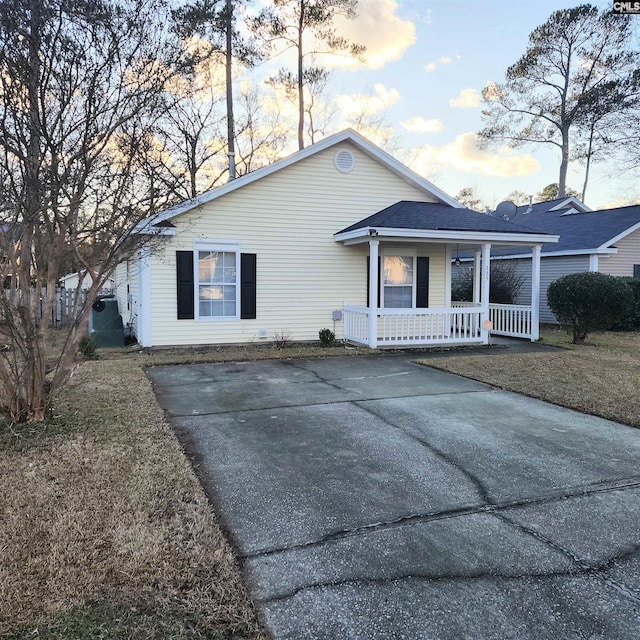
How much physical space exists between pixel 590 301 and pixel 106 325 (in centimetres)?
1155

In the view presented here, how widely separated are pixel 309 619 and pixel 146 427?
3235 millimetres

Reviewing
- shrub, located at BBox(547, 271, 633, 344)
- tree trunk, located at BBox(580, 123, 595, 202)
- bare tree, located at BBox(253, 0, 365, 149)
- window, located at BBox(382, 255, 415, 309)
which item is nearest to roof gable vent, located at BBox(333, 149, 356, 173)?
window, located at BBox(382, 255, 415, 309)

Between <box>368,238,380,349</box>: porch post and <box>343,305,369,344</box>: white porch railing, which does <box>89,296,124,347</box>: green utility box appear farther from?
<box>368,238,380,349</box>: porch post

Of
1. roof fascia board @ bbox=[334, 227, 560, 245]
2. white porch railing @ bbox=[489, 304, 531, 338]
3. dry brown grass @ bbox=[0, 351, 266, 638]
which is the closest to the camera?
dry brown grass @ bbox=[0, 351, 266, 638]

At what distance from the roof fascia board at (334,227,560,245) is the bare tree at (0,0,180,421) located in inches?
233

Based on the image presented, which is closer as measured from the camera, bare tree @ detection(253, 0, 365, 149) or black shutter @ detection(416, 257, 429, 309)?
black shutter @ detection(416, 257, 429, 309)

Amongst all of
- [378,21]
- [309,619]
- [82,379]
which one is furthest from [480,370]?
[378,21]

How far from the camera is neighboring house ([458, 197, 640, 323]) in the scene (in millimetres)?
15445

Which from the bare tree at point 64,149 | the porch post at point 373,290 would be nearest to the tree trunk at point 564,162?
the porch post at point 373,290

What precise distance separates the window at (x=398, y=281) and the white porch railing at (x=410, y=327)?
0.46 meters

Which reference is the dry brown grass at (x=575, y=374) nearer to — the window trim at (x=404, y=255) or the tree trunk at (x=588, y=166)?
the window trim at (x=404, y=255)

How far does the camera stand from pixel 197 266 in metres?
10.7

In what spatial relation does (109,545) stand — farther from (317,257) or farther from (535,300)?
(535,300)

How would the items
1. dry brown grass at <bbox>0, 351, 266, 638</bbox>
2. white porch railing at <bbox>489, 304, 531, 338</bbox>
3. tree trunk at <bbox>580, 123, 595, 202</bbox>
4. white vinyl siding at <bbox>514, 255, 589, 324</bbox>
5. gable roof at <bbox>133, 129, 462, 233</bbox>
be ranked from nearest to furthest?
dry brown grass at <bbox>0, 351, 266, 638</bbox>, gable roof at <bbox>133, 129, 462, 233</bbox>, white porch railing at <bbox>489, 304, 531, 338</bbox>, white vinyl siding at <bbox>514, 255, 589, 324</bbox>, tree trunk at <bbox>580, 123, 595, 202</bbox>
